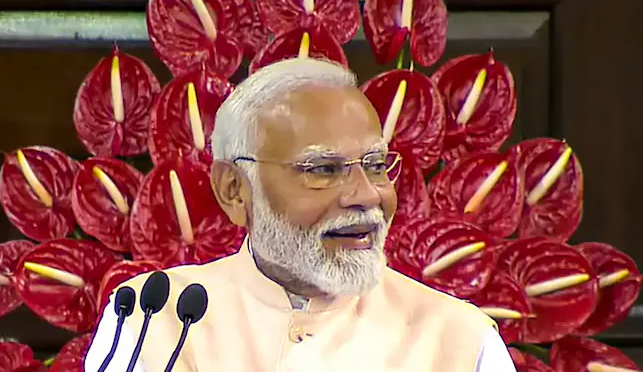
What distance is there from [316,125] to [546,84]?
30.1 inches

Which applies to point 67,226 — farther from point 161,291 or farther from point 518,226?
point 518,226

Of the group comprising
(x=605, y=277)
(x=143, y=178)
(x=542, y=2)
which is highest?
(x=542, y=2)

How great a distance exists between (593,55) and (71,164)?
93 centimetres

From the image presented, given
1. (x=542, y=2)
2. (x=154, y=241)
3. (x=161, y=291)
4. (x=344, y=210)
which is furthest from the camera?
(x=542, y=2)

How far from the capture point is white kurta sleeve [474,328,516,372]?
113 cm

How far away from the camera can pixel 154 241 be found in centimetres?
133

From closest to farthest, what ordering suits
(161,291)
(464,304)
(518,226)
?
(161,291) → (464,304) → (518,226)

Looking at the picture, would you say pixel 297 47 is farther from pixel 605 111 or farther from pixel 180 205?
pixel 605 111

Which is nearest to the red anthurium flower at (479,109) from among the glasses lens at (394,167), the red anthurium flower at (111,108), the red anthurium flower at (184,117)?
the glasses lens at (394,167)

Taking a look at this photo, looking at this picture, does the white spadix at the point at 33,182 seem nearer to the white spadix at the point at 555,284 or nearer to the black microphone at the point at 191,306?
the black microphone at the point at 191,306

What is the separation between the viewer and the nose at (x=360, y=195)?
1.06 metres

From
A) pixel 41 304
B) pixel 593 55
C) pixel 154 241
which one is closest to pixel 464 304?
pixel 154 241

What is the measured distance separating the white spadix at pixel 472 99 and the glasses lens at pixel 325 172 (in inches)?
15.2

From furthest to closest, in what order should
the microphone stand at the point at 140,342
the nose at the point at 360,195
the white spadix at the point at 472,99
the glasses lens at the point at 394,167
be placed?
the white spadix at the point at 472,99 → the glasses lens at the point at 394,167 → the nose at the point at 360,195 → the microphone stand at the point at 140,342
